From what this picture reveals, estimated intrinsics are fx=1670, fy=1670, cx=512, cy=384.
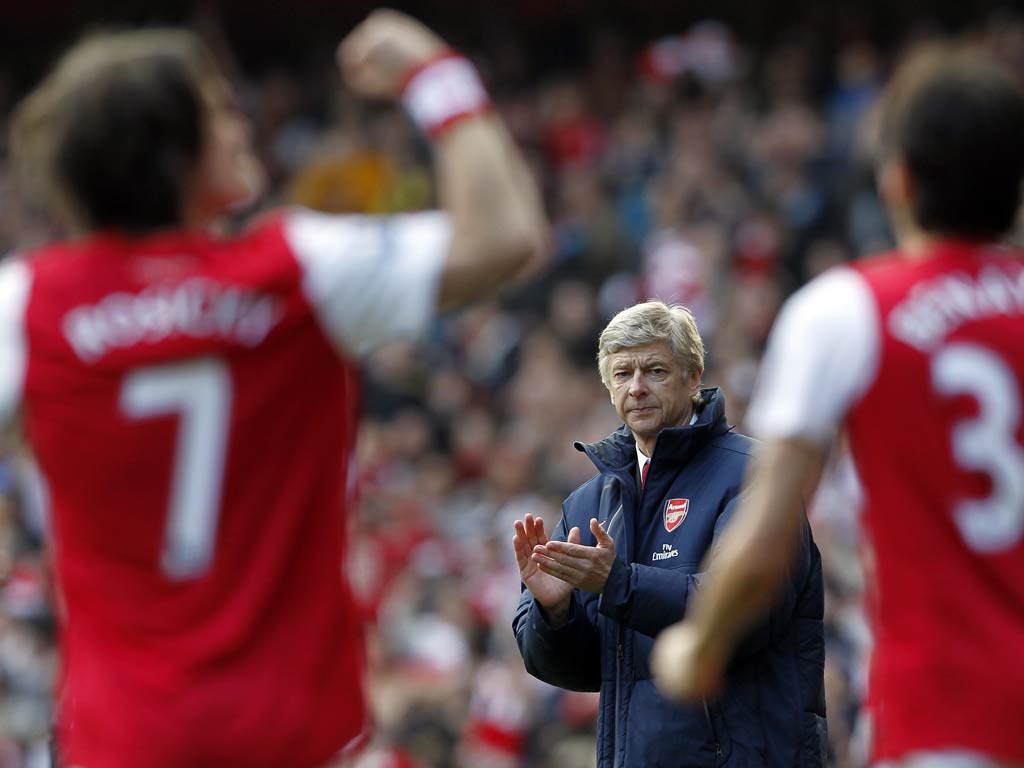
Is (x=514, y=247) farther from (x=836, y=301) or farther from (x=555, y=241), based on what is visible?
(x=555, y=241)

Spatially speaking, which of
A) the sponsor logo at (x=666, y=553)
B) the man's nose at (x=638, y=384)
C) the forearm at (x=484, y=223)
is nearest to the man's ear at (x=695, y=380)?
the man's nose at (x=638, y=384)

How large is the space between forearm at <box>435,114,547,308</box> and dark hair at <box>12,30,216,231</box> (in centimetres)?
47

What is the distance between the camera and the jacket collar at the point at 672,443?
5.05 m

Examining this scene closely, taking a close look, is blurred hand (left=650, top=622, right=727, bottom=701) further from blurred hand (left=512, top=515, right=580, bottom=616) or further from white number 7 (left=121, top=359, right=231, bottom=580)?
blurred hand (left=512, top=515, right=580, bottom=616)

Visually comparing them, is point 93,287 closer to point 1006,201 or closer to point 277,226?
point 277,226

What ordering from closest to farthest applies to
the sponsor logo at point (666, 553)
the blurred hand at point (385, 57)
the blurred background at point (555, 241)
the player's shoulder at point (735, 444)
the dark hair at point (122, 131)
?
the dark hair at point (122, 131) → the blurred hand at point (385, 57) → the sponsor logo at point (666, 553) → the player's shoulder at point (735, 444) → the blurred background at point (555, 241)

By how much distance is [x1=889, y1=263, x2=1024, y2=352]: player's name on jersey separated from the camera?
2943 millimetres

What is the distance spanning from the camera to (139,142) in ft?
9.43

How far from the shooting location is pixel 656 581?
474cm

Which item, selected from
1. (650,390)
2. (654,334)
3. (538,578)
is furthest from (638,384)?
(538,578)

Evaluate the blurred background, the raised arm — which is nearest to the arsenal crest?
the raised arm

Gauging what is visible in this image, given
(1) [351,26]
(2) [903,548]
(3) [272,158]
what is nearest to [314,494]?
(2) [903,548]

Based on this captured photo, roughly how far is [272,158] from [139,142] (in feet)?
57.0

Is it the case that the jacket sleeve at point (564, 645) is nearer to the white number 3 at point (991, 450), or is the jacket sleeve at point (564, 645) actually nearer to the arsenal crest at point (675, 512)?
the arsenal crest at point (675, 512)
